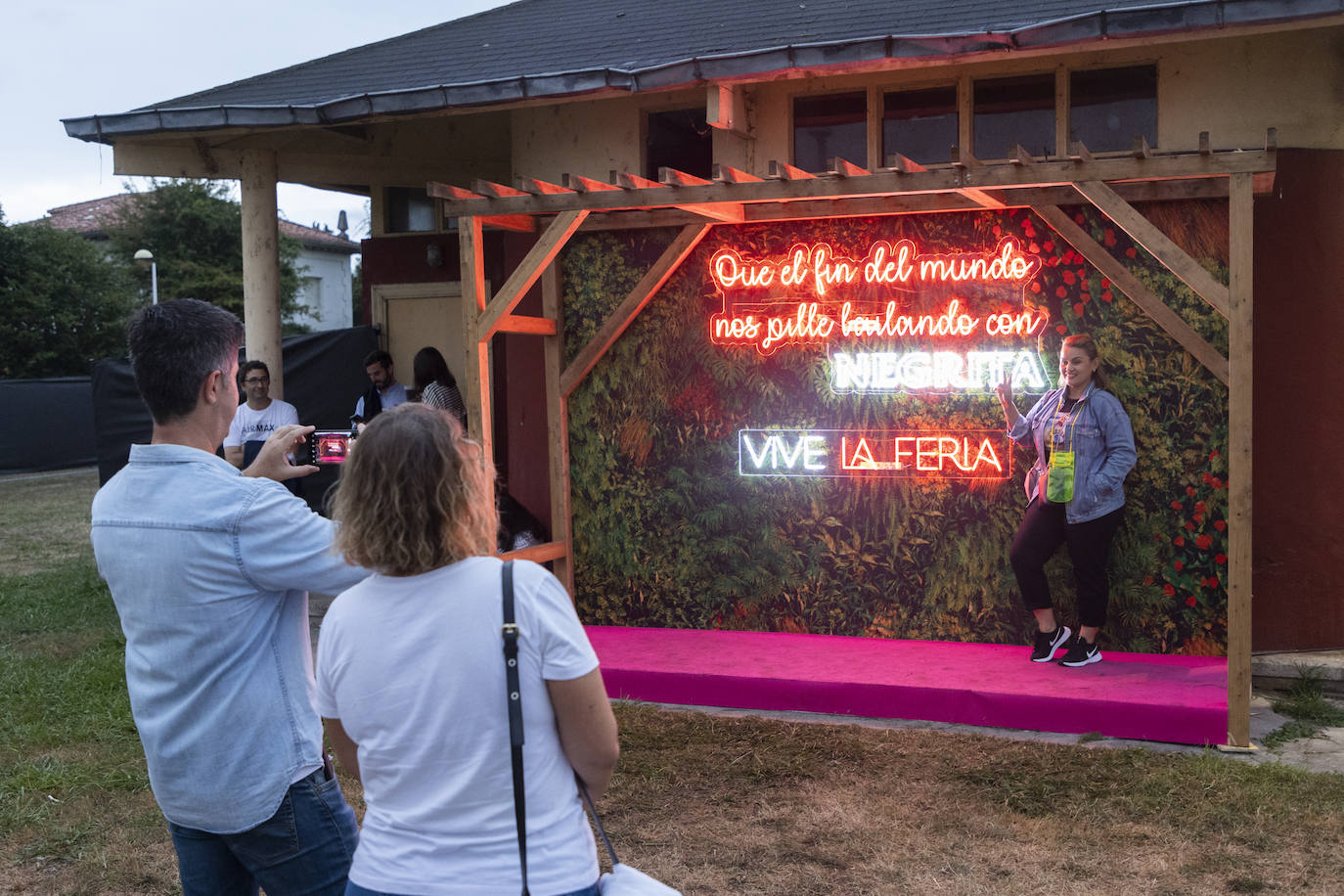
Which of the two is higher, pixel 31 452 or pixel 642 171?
pixel 642 171

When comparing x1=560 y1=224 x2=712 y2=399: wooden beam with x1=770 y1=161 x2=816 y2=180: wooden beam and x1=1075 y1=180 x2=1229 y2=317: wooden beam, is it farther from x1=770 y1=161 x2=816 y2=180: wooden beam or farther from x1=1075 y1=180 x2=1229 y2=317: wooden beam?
x1=1075 y1=180 x2=1229 y2=317: wooden beam

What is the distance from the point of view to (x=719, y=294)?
776 cm

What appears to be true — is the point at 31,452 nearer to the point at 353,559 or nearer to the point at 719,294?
the point at 719,294

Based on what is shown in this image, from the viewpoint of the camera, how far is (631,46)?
797 cm

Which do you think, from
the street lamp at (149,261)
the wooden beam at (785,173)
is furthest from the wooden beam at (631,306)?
the street lamp at (149,261)

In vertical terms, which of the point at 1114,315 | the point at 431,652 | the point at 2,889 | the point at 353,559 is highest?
the point at 1114,315

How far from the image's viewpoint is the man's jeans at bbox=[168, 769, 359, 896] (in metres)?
2.38

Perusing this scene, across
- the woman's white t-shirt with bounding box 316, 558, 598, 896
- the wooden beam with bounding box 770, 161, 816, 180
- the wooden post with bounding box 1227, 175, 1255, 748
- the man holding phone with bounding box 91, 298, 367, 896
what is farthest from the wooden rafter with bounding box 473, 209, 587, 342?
the woman's white t-shirt with bounding box 316, 558, 598, 896

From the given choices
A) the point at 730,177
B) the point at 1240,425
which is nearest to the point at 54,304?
the point at 730,177

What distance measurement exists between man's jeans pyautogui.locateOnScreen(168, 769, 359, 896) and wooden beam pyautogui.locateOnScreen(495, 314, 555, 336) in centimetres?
481

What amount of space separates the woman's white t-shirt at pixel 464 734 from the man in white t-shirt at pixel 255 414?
7022 mm

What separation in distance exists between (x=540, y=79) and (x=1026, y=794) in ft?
15.9

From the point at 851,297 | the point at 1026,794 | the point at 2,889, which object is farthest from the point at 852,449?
the point at 2,889

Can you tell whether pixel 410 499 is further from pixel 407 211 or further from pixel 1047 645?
pixel 407 211
